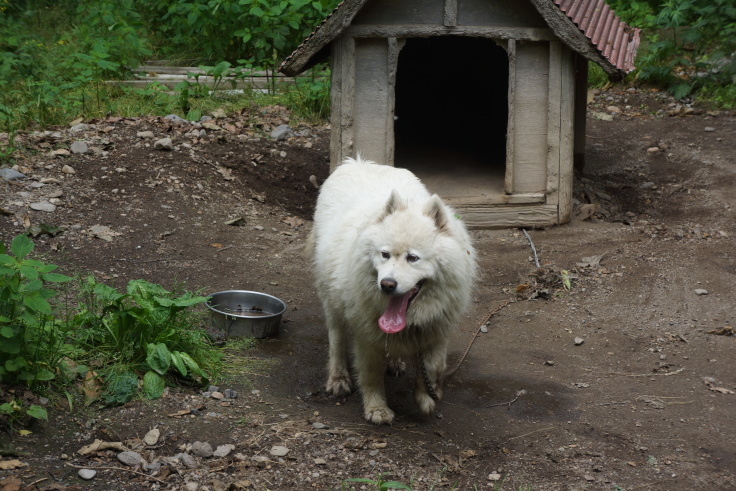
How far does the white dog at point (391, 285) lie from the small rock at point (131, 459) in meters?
1.37

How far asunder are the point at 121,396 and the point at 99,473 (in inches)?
24.5

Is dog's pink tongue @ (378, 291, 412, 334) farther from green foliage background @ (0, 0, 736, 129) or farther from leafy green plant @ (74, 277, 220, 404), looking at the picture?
green foliage background @ (0, 0, 736, 129)

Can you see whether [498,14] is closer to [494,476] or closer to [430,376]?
[430,376]

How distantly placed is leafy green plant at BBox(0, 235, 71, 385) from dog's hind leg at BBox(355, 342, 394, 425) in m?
1.71

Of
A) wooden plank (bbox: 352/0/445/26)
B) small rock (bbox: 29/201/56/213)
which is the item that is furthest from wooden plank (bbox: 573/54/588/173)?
small rock (bbox: 29/201/56/213)

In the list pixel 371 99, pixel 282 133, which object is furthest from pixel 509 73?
pixel 282 133

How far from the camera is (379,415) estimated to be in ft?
14.6

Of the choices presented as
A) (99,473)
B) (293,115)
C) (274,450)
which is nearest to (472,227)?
(293,115)

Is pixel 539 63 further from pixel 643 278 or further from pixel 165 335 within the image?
pixel 165 335

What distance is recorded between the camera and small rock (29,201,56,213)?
22.3 ft

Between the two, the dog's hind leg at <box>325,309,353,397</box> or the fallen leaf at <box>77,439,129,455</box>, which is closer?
the fallen leaf at <box>77,439,129,455</box>

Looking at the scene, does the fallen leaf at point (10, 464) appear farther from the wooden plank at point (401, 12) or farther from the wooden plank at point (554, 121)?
the wooden plank at point (554, 121)

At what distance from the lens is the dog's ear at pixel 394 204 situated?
4.11 metres

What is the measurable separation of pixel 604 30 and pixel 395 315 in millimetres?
5200
